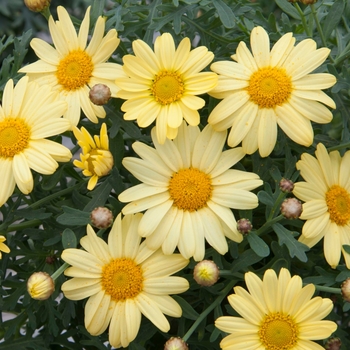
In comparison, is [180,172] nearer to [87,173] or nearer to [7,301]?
[87,173]

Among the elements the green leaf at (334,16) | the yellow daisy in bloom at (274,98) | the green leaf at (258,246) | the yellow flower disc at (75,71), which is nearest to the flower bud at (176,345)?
the green leaf at (258,246)

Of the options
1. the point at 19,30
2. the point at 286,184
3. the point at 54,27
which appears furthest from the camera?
the point at 19,30

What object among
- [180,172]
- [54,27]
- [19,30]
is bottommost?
[180,172]

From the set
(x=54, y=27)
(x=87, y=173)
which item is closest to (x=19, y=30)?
(x=54, y=27)

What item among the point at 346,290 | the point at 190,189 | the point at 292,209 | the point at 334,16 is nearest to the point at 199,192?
the point at 190,189

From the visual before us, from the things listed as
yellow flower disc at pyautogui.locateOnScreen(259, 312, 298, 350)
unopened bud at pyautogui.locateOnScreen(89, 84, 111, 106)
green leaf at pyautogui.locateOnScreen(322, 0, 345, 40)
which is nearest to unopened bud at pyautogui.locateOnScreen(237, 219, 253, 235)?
yellow flower disc at pyautogui.locateOnScreen(259, 312, 298, 350)

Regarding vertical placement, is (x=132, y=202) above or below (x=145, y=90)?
below
